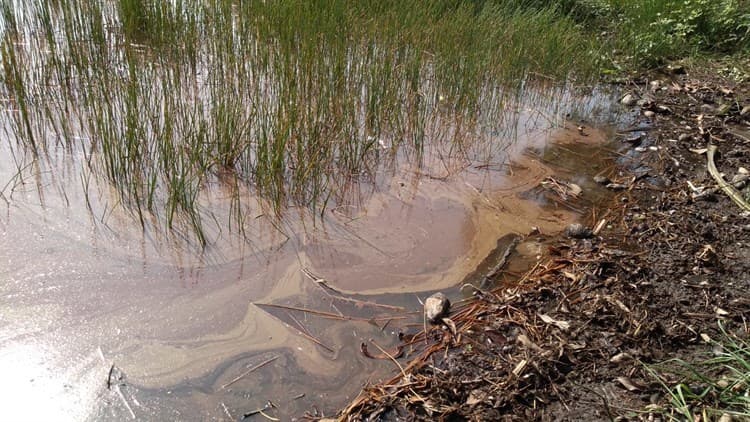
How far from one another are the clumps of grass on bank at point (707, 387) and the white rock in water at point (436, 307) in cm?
81

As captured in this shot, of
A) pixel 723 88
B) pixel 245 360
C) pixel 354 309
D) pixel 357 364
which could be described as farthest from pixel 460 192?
pixel 723 88

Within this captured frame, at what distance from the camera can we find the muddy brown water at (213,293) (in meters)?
1.89

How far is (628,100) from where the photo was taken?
5340 mm

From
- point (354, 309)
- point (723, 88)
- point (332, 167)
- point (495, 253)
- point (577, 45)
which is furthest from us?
point (577, 45)

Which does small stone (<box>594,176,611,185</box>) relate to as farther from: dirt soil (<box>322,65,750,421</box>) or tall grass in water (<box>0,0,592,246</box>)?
tall grass in water (<box>0,0,592,246</box>)

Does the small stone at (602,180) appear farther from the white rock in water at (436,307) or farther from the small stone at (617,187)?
the white rock in water at (436,307)

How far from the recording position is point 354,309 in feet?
7.73

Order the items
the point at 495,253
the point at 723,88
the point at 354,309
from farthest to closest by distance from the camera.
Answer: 1. the point at 723,88
2. the point at 495,253
3. the point at 354,309

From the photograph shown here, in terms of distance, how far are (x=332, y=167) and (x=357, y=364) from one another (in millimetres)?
1559

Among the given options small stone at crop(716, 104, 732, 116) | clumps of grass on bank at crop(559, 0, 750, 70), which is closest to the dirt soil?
small stone at crop(716, 104, 732, 116)

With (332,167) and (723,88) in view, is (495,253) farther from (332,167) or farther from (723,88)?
(723,88)

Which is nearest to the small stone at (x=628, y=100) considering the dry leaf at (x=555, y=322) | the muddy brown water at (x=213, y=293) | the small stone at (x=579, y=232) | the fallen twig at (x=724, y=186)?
the fallen twig at (x=724, y=186)

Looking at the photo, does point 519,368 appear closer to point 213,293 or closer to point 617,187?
point 213,293

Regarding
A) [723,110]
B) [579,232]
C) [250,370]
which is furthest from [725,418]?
[723,110]
